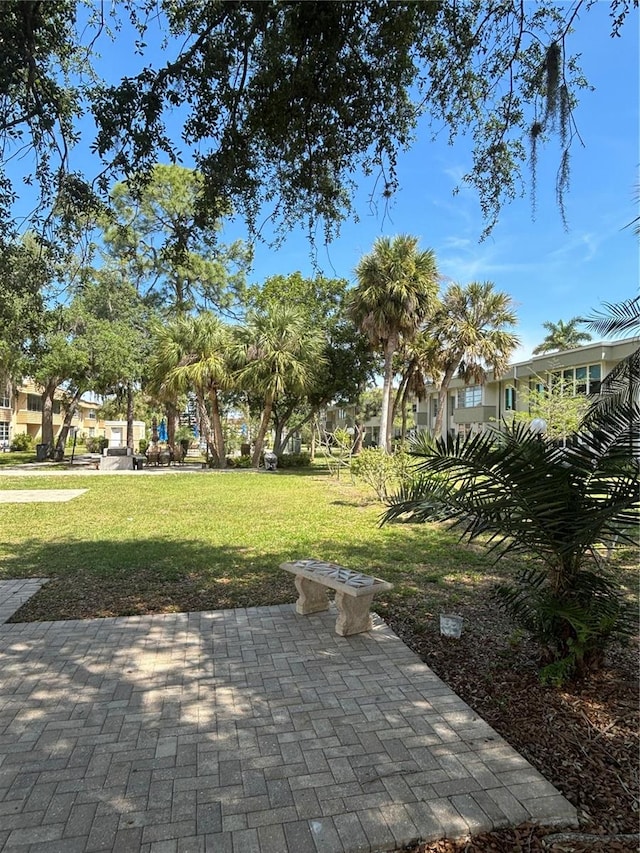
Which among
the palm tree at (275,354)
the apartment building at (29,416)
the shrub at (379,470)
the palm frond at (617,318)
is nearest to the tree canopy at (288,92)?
the palm frond at (617,318)

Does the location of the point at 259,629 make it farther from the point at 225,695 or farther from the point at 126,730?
the point at 126,730

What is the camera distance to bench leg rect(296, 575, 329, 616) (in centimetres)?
460

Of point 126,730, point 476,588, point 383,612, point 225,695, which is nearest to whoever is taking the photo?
point 126,730

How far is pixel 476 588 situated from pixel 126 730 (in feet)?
13.1

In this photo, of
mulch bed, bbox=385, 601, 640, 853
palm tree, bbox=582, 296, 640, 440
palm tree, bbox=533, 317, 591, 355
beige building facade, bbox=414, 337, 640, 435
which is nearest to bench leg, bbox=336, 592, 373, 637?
mulch bed, bbox=385, 601, 640, 853

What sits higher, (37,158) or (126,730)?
(37,158)

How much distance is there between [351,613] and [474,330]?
2170cm

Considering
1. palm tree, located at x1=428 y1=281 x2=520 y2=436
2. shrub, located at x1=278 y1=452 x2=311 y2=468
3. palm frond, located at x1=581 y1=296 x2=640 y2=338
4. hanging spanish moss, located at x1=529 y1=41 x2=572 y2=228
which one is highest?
palm tree, located at x1=428 y1=281 x2=520 y2=436

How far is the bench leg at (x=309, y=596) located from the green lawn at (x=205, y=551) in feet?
1.71

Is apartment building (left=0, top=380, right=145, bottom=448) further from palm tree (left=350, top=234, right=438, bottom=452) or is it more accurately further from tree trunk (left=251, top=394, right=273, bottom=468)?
palm tree (left=350, top=234, right=438, bottom=452)

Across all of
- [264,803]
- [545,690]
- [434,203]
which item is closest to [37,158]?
[434,203]

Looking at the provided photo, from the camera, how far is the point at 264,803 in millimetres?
2248

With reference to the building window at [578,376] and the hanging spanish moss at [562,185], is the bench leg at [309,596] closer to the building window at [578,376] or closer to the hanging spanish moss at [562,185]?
the hanging spanish moss at [562,185]

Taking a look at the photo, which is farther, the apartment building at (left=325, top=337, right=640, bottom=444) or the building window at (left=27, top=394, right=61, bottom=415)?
the building window at (left=27, top=394, right=61, bottom=415)
